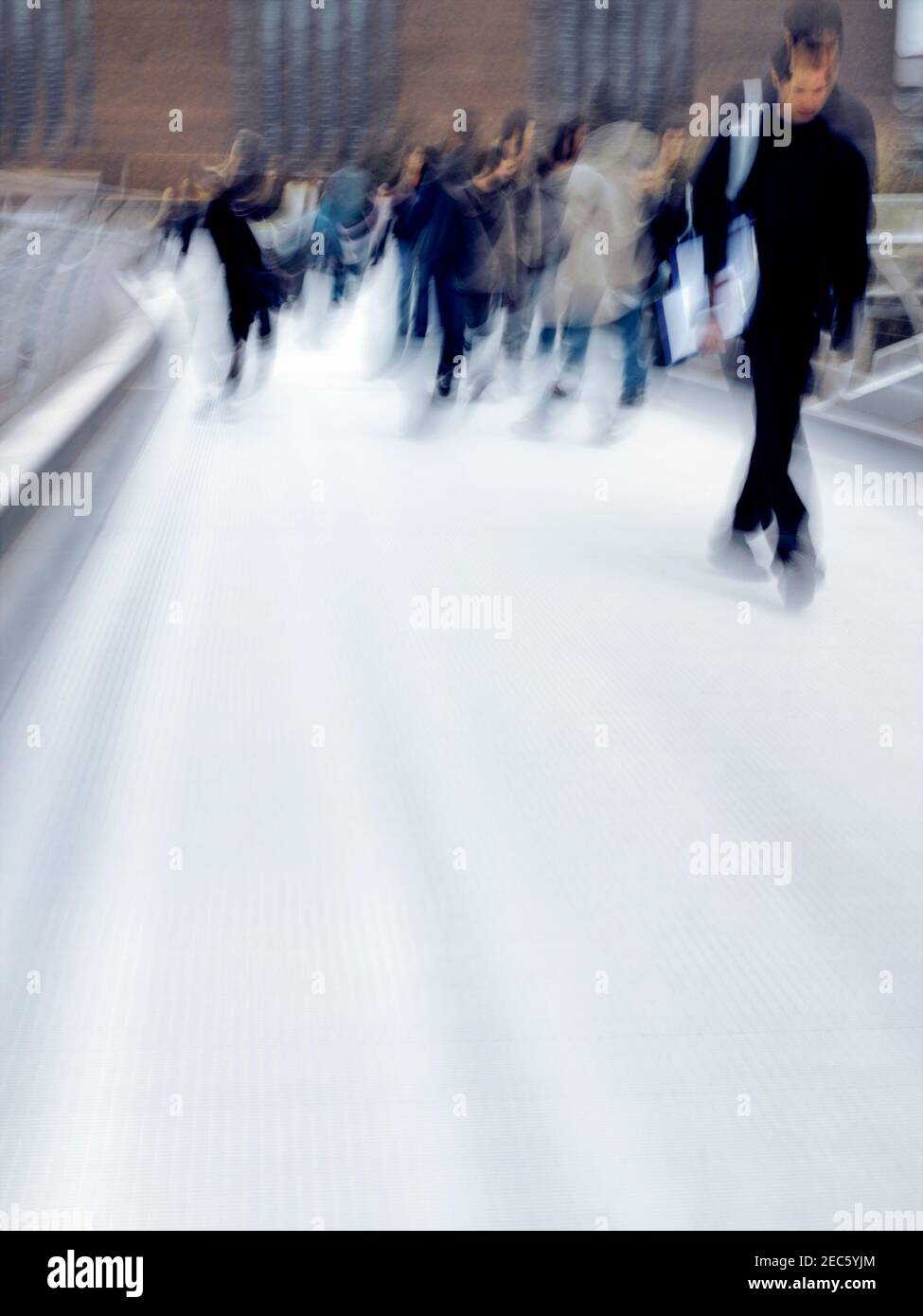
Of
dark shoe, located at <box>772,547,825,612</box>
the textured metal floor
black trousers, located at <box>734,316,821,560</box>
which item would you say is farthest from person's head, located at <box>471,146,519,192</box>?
dark shoe, located at <box>772,547,825,612</box>

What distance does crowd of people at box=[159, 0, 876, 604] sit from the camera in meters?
3.26

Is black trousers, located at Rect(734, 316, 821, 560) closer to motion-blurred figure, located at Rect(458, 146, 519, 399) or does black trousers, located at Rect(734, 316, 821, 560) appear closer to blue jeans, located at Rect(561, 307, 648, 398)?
blue jeans, located at Rect(561, 307, 648, 398)

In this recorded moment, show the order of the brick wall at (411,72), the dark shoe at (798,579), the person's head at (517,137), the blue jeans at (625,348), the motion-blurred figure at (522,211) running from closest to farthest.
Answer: the dark shoe at (798,579)
the person's head at (517,137)
the motion-blurred figure at (522,211)
the blue jeans at (625,348)
the brick wall at (411,72)

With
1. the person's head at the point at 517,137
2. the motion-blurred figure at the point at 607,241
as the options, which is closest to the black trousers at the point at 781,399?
the motion-blurred figure at the point at 607,241

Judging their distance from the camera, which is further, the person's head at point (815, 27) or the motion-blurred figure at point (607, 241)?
the motion-blurred figure at point (607, 241)

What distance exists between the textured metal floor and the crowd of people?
0.53 m

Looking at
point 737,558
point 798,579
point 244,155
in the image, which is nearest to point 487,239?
point 244,155

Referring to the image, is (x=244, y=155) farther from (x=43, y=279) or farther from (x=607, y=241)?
(x=43, y=279)

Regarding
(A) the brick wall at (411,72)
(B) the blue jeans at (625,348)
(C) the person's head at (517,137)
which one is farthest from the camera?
(A) the brick wall at (411,72)

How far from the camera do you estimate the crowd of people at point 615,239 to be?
10.7 feet

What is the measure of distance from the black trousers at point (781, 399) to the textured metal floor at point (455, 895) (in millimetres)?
212

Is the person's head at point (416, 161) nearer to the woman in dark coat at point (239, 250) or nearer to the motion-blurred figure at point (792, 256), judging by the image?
the woman in dark coat at point (239, 250)

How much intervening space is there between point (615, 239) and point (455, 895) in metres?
4.09

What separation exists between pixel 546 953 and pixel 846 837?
0.53m
